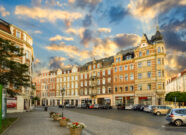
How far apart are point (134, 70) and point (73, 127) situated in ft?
166

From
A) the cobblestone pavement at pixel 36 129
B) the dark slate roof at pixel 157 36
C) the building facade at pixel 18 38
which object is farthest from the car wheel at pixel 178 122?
the dark slate roof at pixel 157 36

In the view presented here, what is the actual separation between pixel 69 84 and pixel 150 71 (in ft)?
135

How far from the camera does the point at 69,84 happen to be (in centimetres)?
8881

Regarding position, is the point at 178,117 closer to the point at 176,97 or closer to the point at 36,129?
the point at 36,129

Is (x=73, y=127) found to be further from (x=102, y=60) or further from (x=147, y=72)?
(x=102, y=60)

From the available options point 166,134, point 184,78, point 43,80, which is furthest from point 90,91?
point 166,134

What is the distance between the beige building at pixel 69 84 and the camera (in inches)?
3374

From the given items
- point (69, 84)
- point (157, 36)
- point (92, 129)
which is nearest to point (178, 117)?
point (92, 129)

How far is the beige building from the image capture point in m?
85.7

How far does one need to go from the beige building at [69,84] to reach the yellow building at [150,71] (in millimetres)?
31752

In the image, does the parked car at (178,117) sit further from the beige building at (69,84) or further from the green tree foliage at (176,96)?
the beige building at (69,84)

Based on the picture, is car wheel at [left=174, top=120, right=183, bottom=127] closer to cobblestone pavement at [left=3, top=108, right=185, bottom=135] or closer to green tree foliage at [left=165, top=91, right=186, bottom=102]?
cobblestone pavement at [left=3, top=108, right=185, bottom=135]

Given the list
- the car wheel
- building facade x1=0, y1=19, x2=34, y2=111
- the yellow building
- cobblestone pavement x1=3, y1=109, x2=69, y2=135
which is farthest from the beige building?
the car wheel

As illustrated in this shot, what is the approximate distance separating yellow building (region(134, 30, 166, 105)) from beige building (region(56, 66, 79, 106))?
31752 millimetres
